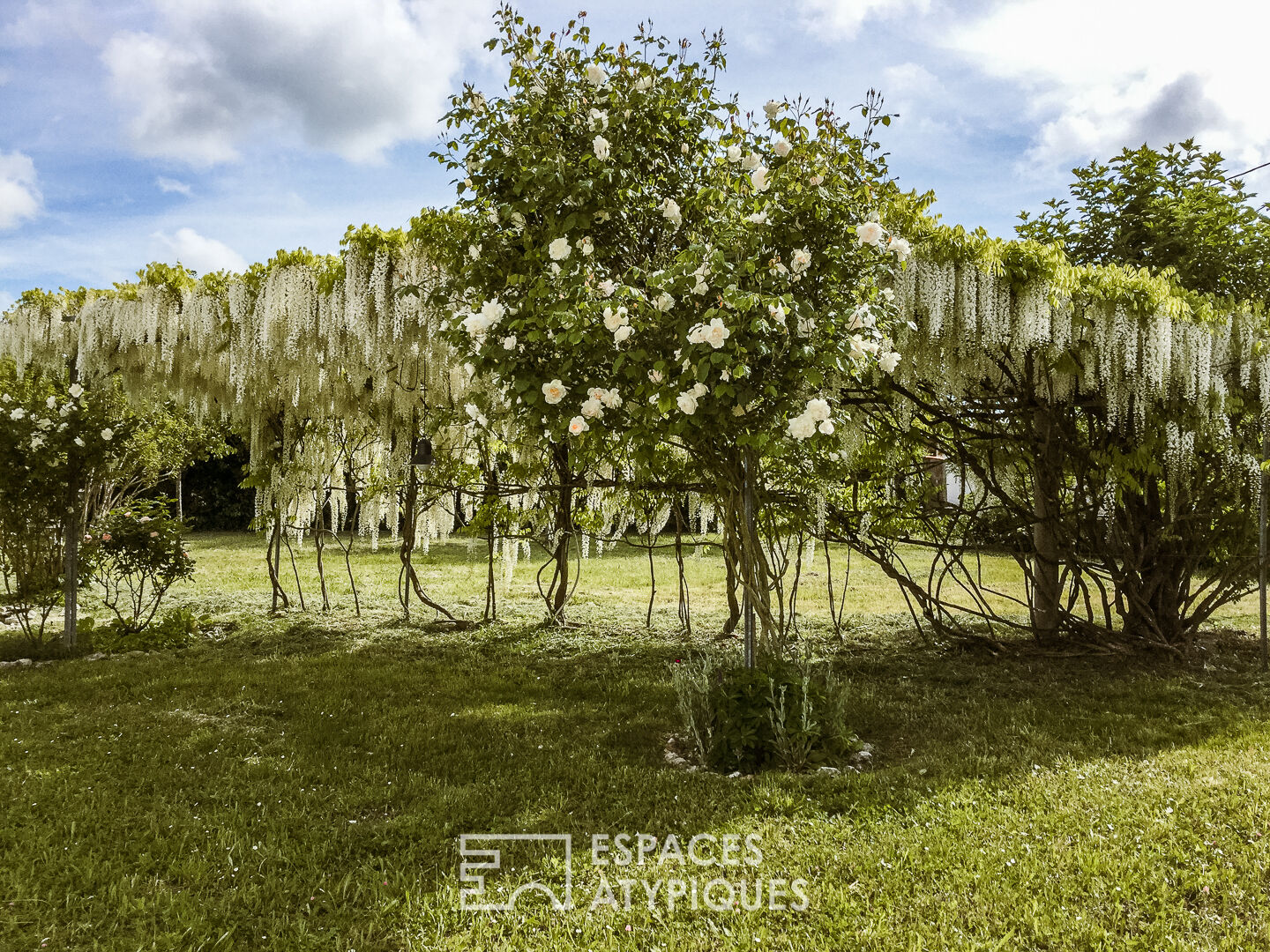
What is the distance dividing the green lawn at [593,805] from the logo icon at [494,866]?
53mm

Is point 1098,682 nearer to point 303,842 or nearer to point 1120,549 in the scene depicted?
point 1120,549

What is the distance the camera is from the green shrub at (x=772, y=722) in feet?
10.9

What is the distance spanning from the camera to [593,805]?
2.92m

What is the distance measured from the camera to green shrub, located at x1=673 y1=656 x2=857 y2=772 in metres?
3.31

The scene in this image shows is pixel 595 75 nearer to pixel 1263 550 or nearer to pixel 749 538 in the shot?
pixel 749 538

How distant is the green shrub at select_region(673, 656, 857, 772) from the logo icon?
0.97 meters

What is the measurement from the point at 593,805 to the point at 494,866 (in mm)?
533

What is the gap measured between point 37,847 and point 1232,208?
24.1 ft

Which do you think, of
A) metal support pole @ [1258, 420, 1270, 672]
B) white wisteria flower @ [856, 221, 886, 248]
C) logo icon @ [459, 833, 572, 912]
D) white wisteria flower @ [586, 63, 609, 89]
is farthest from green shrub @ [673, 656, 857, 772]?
metal support pole @ [1258, 420, 1270, 672]

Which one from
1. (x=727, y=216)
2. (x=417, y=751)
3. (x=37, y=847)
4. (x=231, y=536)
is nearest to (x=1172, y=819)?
(x=727, y=216)

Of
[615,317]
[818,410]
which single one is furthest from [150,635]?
[818,410]

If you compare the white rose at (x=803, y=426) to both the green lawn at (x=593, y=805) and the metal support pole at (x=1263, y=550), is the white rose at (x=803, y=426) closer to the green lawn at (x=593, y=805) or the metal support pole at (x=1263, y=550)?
the green lawn at (x=593, y=805)

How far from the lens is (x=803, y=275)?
3.10m

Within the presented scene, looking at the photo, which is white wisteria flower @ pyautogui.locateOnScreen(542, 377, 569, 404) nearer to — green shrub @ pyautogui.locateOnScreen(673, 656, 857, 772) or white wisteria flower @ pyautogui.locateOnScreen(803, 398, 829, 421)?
white wisteria flower @ pyautogui.locateOnScreen(803, 398, 829, 421)
